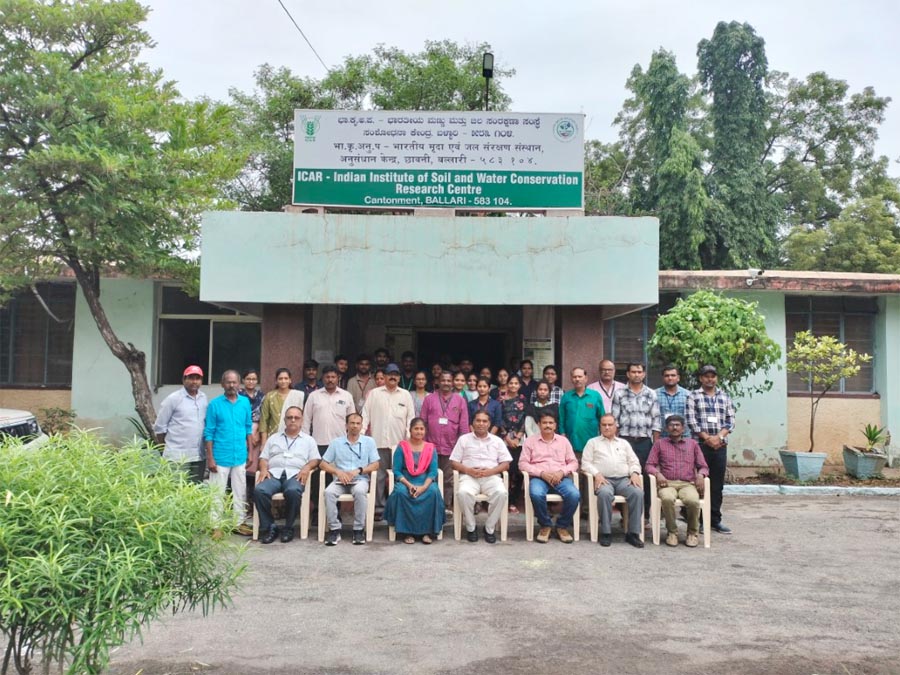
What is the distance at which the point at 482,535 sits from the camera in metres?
6.96

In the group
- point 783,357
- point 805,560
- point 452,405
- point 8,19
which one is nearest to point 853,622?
point 805,560

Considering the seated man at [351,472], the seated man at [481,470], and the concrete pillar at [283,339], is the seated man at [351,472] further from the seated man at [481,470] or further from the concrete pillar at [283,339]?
the concrete pillar at [283,339]

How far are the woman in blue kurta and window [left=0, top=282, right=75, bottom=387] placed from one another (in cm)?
750

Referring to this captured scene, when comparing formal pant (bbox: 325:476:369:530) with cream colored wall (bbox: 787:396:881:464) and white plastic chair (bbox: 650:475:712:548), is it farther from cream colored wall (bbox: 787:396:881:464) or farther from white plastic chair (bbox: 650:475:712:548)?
cream colored wall (bbox: 787:396:881:464)

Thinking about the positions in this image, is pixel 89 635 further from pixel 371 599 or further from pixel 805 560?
pixel 805 560

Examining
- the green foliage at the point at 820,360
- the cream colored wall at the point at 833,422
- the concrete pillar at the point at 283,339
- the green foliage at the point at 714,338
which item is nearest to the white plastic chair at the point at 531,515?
the green foliage at the point at 714,338

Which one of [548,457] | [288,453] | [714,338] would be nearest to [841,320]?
[714,338]

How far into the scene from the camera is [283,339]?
A: 8281mm

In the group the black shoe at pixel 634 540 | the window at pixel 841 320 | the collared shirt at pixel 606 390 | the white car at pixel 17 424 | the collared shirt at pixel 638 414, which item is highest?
the window at pixel 841 320

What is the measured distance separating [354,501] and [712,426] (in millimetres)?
3563

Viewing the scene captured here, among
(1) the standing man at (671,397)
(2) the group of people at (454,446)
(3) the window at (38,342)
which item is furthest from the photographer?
(3) the window at (38,342)

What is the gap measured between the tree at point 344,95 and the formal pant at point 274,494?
1254 cm

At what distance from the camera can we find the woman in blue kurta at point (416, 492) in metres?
6.66

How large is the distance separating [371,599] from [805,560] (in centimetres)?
366
